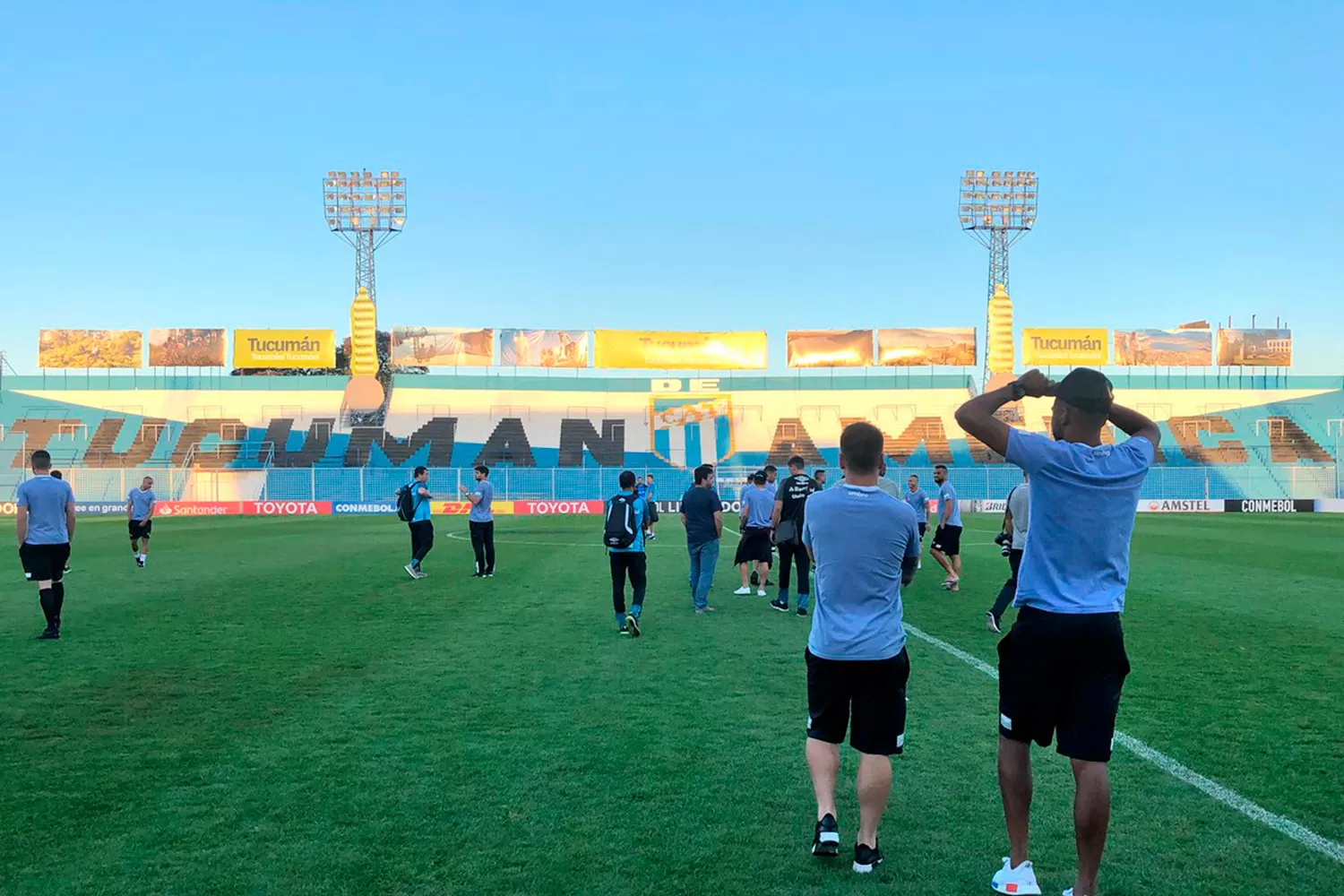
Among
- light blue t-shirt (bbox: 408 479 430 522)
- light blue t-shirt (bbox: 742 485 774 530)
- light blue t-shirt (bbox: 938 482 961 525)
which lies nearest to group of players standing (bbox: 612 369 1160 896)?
light blue t-shirt (bbox: 742 485 774 530)

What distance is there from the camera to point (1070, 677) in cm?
402

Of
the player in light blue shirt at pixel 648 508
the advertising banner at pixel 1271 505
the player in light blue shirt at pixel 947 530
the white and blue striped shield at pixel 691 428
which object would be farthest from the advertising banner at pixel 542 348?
the player in light blue shirt at pixel 947 530

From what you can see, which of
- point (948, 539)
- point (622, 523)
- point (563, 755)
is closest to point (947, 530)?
point (948, 539)

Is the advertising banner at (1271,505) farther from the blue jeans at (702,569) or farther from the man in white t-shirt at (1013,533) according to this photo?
the blue jeans at (702,569)

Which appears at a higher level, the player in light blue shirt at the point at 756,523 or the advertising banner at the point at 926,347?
the advertising banner at the point at 926,347

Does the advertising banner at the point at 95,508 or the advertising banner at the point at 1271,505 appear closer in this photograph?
the advertising banner at the point at 95,508

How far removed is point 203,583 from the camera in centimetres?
1716

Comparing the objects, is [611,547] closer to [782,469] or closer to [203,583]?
[203,583]

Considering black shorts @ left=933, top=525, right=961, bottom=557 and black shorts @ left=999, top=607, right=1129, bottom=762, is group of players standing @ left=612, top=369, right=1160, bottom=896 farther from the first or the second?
black shorts @ left=933, top=525, right=961, bottom=557

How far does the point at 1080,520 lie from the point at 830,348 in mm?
60902

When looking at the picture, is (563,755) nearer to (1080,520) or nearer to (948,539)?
(1080,520)

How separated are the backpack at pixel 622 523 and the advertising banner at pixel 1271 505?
141 feet

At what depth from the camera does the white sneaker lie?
4.28 metres

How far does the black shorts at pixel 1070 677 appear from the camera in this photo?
397cm
